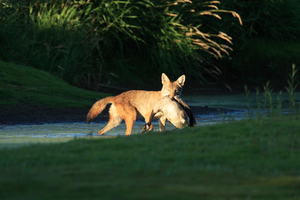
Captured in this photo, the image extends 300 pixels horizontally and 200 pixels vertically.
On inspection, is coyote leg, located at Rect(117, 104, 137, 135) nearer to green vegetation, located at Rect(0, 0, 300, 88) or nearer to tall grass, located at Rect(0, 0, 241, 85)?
green vegetation, located at Rect(0, 0, 300, 88)

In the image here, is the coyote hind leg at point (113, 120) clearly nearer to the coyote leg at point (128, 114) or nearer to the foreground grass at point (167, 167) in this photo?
the coyote leg at point (128, 114)

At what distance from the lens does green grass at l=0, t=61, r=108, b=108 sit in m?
11.6

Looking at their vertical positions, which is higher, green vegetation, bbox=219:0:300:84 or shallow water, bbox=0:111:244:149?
green vegetation, bbox=219:0:300:84

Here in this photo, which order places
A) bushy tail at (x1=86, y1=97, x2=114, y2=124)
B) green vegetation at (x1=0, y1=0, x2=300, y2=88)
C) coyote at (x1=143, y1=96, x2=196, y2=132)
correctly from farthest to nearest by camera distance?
green vegetation at (x1=0, y1=0, x2=300, y2=88), bushy tail at (x1=86, y1=97, x2=114, y2=124), coyote at (x1=143, y1=96, x2=196, y2=132)

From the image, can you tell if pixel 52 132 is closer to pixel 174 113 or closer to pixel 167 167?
pixel 174 113

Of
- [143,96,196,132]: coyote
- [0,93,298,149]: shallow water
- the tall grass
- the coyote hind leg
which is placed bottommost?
A: [0,93,298,149]: shallow water

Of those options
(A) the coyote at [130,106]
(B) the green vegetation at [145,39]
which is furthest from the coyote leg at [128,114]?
(B) the green vegetation at [145,39]

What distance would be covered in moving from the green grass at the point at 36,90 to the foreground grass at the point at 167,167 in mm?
6195

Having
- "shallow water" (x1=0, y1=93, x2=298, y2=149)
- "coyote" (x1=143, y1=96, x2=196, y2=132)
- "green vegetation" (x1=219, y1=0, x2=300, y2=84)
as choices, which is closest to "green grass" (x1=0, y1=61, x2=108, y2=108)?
"shallow water" (x1=0, y1=93, x2=298, y2=149)

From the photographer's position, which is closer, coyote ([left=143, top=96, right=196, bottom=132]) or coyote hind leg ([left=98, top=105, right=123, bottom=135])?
coyote ([left=143, top=96, right=196, bottom=132])

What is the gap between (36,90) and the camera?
485 inches

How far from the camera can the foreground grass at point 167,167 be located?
3.58 meters

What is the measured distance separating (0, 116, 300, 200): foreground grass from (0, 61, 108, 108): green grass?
20.3ft

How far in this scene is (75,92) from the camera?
42.9 feet
